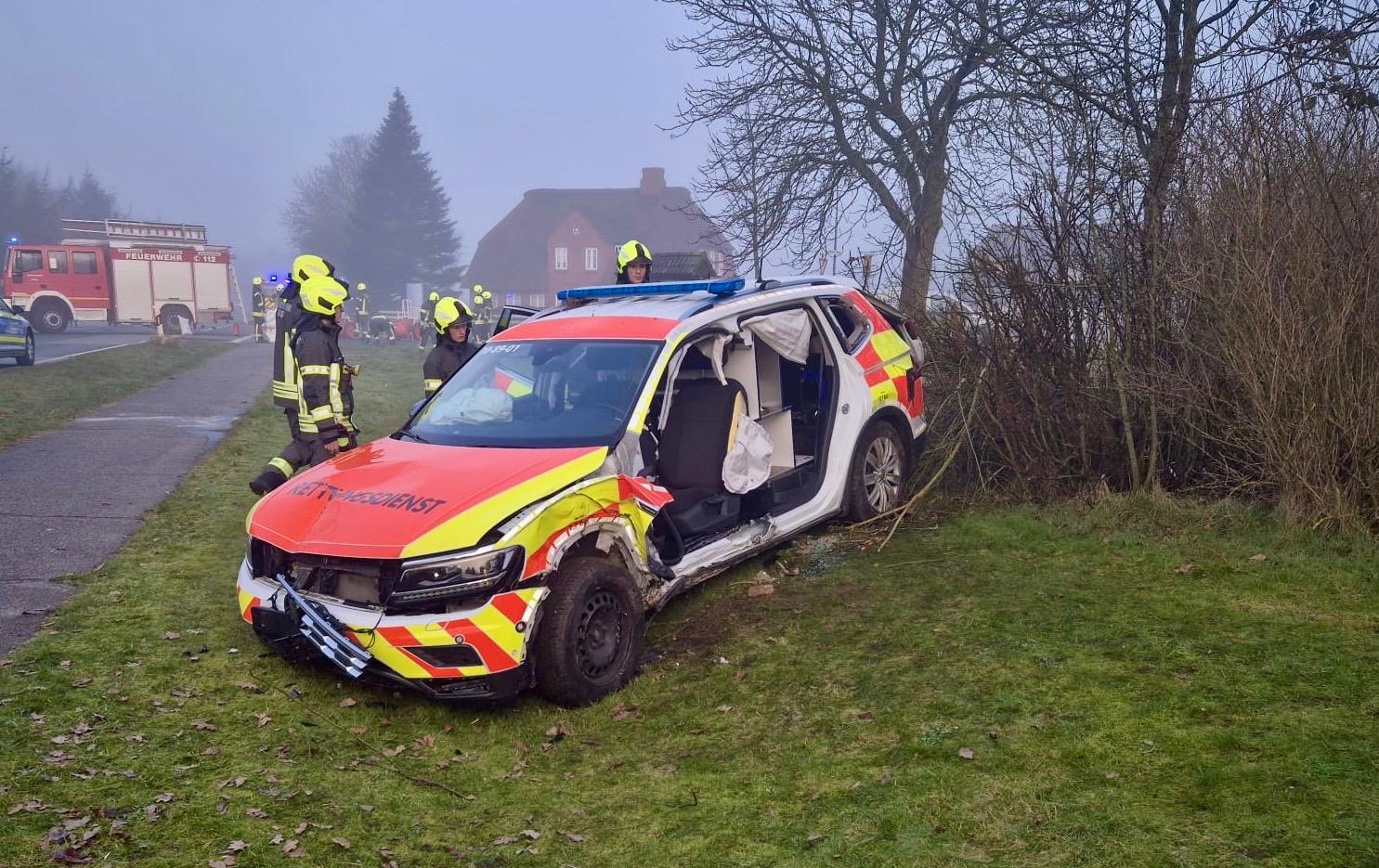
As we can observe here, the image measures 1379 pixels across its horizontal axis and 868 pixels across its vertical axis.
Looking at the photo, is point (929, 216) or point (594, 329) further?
point (929, 216)

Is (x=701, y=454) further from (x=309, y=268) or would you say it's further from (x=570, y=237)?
(x=570, y=237)

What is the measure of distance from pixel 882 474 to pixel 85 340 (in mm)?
28526

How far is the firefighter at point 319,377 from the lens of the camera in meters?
7.75

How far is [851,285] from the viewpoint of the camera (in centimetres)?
827

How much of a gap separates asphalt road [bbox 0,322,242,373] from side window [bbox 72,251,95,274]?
2.04m

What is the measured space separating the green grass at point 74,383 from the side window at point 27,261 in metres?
10.7

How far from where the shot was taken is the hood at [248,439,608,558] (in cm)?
479

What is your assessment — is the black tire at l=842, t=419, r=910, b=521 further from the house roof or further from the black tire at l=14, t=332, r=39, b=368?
the house roof

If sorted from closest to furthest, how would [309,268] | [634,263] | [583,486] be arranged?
[583,486]
[309,268]
[634,263]

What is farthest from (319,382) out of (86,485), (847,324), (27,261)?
(27,261)

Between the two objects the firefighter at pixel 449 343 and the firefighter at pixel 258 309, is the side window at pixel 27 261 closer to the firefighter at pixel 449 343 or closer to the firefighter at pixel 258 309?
the firefighter at pixel 258 309

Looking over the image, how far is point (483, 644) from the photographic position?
4672mm

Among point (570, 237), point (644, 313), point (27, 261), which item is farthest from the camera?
point (570, 237)

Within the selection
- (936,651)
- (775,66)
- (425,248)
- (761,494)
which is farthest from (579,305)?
(425,248)
